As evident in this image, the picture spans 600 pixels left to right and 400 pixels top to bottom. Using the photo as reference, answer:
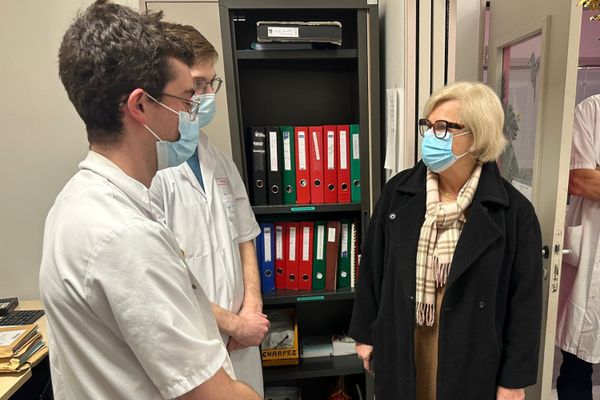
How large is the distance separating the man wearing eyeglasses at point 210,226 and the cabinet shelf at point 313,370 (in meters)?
0.43

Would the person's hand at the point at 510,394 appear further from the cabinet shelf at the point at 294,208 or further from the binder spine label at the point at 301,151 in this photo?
the binder spine label at the point at 301,151

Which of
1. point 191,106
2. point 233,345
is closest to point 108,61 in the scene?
point 191,106

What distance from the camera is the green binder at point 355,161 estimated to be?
1.68 meters

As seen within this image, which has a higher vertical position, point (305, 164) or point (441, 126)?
point (441, 126)

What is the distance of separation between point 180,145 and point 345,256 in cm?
113

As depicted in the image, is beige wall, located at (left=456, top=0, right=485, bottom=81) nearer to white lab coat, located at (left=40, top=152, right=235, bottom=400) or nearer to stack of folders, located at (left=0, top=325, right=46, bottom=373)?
white lab coat, located at (left=40, top=152, right=235, bottom=400)

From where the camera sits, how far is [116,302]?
24.4 inches

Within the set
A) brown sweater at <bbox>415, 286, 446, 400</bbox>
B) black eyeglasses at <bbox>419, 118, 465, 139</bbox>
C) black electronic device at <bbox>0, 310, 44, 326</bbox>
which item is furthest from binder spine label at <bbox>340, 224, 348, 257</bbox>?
black electronic device at <bbox>0, 310, 44, 326</bbox>

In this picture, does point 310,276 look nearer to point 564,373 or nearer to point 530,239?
point 530,239

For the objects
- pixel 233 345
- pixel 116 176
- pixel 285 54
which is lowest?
pixel 233 345

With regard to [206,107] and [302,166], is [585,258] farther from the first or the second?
[206,107]

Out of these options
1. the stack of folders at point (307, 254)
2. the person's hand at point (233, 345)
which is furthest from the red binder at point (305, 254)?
the person's hand at point (233, 345)

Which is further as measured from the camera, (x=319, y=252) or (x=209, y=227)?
(x=319, y=252)

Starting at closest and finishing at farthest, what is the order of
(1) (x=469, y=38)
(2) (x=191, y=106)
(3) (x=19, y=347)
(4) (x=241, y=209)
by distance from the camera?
(2) (x=191, y=106), (3) (x=19, y=347), (4) (x=241, y=209), (1) (x=469, y=38)
